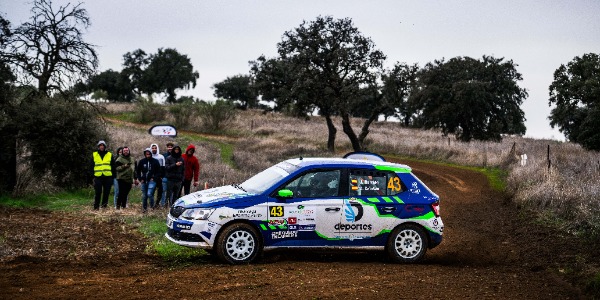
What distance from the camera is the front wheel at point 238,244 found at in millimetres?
9125

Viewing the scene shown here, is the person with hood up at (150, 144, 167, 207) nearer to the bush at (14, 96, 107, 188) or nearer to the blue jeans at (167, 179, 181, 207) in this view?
the blue jeans at (167, 179, 181, 207)

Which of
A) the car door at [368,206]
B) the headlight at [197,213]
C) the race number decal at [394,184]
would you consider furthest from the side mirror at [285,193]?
the race number decal at [394,184]

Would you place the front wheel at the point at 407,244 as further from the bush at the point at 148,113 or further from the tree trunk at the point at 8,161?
the bush at the point at 148,113

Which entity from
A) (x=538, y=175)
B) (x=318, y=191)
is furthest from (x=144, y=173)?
(x=538, y=175)

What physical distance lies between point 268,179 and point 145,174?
6088mm

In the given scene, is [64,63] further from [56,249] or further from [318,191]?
[318,191]

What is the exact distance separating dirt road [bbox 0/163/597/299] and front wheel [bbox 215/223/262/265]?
193 mm

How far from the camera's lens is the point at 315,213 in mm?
9602

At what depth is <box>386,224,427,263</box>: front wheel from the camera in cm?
998

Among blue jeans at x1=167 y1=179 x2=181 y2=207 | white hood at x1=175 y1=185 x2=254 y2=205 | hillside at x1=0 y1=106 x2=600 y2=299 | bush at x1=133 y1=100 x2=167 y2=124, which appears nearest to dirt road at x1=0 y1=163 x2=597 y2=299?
hillside at x1=0 y1=106 x2=600 y2=299

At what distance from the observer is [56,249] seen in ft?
32.7

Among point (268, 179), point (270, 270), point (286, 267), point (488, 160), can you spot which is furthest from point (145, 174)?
point (488, 160)

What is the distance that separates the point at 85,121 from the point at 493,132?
34.9m

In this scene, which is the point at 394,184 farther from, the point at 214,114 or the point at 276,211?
the point at 214,114
